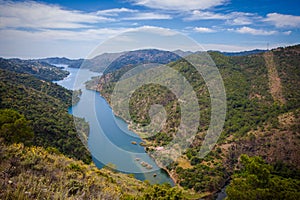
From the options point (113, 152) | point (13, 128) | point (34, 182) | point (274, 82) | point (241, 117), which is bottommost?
point (113, 152)

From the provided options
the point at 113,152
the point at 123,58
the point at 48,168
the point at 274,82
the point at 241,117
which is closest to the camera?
the point at 48,168

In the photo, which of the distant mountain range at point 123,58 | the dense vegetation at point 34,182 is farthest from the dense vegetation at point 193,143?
the distant mountain range at point 123,58

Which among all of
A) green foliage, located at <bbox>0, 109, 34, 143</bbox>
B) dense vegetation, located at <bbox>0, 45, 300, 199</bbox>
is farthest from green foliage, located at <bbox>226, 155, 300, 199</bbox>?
green foliage, located at <bbox>0, 109, 34, 143</bbox>

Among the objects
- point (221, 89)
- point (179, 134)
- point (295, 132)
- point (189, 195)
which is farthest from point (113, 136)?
point (295, 132)

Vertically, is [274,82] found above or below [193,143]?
above

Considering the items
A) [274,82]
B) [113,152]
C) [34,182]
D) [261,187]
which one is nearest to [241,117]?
[274,82]

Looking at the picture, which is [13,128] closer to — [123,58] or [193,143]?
[193,143]

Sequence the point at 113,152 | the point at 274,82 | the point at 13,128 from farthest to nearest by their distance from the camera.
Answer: the point at 274,82, the point at 113,152, the point at 13,128
